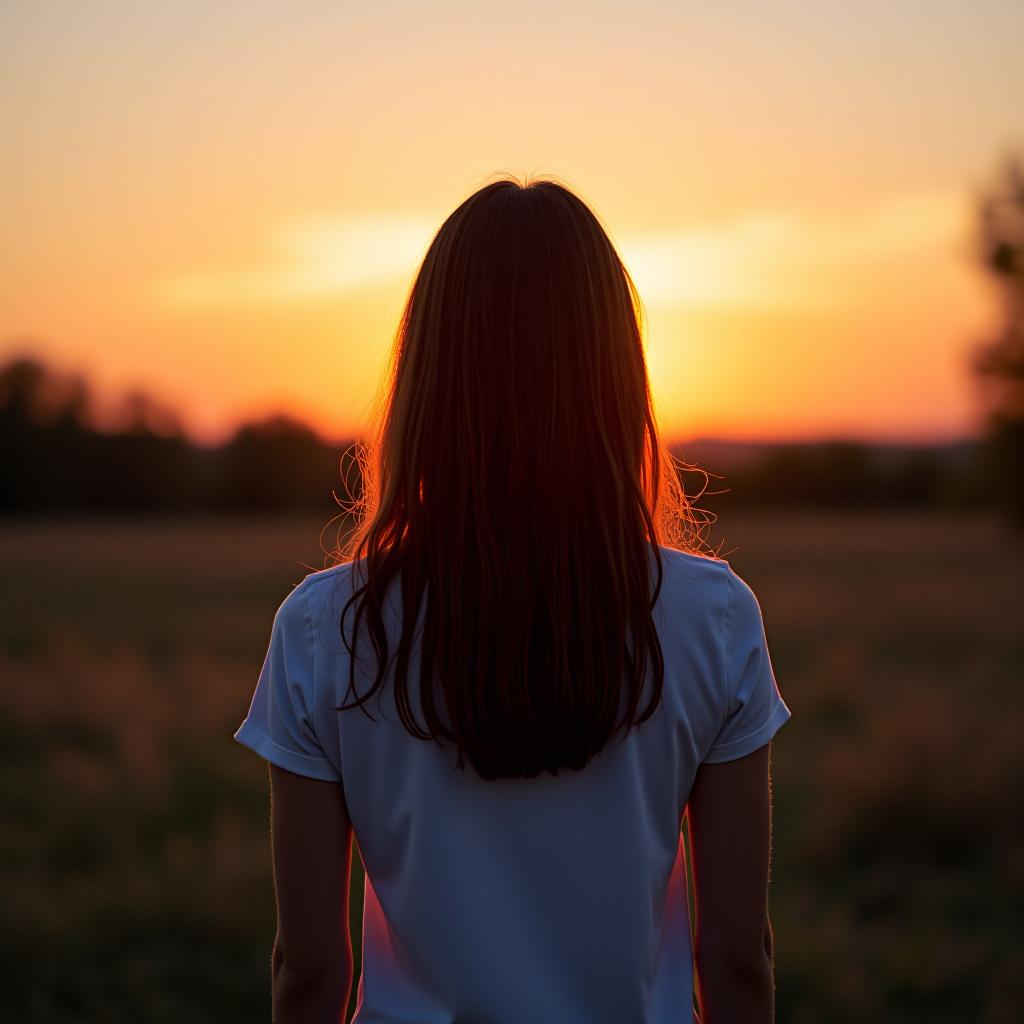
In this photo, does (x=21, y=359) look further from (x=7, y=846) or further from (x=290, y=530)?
(x=7, y=846)

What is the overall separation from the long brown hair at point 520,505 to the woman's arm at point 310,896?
0.64 feet

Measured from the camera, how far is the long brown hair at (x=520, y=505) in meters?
1.25

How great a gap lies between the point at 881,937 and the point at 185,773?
449 cm

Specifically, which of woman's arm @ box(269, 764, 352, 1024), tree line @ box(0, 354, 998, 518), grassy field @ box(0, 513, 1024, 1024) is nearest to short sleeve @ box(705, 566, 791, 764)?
woman's arm @ box(269, 764, 352, 1024)

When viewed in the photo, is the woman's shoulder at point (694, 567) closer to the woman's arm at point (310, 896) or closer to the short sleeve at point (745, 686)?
the short sleeve at point (745, 686)

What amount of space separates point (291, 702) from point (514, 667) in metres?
0.30

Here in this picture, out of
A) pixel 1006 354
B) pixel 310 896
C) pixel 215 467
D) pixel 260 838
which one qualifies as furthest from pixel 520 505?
pixel 215 467

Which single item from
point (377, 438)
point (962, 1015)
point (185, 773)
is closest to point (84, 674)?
point (185, 773)

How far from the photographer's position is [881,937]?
4.89 metres

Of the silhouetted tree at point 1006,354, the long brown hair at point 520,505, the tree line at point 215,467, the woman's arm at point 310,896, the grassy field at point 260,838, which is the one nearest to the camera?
the long brown hair at point 520,505

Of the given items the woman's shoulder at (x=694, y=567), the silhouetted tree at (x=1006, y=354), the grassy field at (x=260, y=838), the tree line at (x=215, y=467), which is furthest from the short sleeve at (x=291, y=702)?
the tree line at (x=215, y=467)

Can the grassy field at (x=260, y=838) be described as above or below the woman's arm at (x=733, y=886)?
below

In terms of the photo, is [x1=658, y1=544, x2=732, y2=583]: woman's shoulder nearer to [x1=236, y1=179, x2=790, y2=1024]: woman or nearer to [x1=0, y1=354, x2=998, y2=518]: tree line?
[x1=236, y1=179, x2=790, y2=1024]: woman

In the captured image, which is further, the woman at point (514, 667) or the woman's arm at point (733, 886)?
the woman's arm at point (733, 886)
